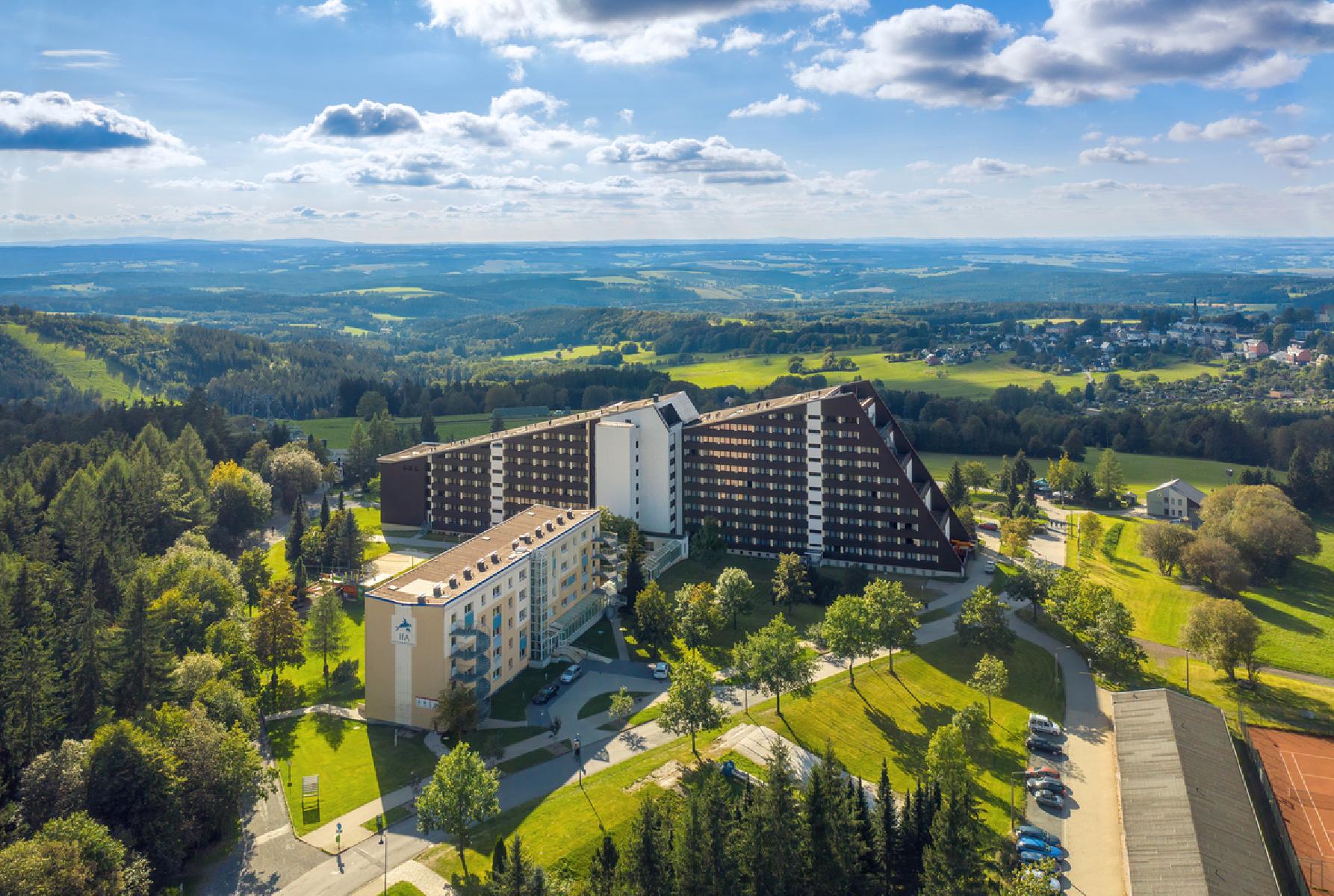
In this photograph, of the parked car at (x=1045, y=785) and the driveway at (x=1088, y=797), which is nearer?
the driveway at (x=1088, y=797)

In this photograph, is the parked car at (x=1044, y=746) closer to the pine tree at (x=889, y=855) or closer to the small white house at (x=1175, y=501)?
the pine tree at (x=889, y=855)

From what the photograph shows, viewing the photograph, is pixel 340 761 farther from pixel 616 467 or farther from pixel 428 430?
pixel 428 430

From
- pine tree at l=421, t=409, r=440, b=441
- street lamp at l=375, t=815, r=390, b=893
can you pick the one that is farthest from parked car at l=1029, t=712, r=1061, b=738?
pine tree at l=421, t=409, r=440, b=441

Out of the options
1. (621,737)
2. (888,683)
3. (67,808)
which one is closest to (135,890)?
(67,808)

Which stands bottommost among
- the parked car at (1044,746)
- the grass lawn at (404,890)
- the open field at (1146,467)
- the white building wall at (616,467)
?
the grass lawn at (404,890)

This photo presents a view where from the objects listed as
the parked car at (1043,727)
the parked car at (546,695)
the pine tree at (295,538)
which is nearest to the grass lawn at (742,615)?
the parked car at (546,695)

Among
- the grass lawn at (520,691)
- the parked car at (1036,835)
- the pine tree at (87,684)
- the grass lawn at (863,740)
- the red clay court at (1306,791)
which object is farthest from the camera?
the grass lawn at (520,691)

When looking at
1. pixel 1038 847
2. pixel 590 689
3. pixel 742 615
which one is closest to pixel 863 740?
pixel 1038 847

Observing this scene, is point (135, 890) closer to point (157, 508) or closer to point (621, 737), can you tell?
point (621, 737)
